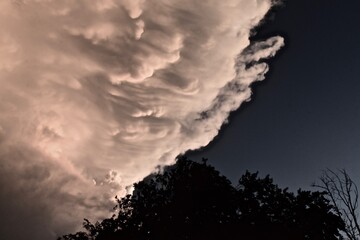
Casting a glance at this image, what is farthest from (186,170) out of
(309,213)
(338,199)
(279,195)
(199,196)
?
(338,199)

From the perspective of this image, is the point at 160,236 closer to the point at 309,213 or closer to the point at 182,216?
the point at 182,216

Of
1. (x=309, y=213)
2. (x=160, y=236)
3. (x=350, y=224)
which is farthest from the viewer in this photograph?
(x=309, y=213)

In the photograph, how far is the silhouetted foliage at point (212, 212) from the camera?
36.0 m

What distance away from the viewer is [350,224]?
51.6ft

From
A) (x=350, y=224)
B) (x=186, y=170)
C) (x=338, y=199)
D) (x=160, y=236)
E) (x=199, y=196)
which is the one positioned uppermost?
(x=186, y=170)

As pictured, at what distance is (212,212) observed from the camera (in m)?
36.8

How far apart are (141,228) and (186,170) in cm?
877

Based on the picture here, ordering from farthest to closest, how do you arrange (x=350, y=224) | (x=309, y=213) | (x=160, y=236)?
(x=309, y=213) < (x=160, y=236) < (x=350, y=224)

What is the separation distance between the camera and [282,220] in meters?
37.7

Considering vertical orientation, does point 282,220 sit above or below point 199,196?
below

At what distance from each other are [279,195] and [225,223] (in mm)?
8331

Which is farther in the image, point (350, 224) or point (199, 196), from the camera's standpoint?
point (199, 196)

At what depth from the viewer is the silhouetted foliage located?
36.0 m

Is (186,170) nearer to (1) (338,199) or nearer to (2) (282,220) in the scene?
(2) (282,220)
